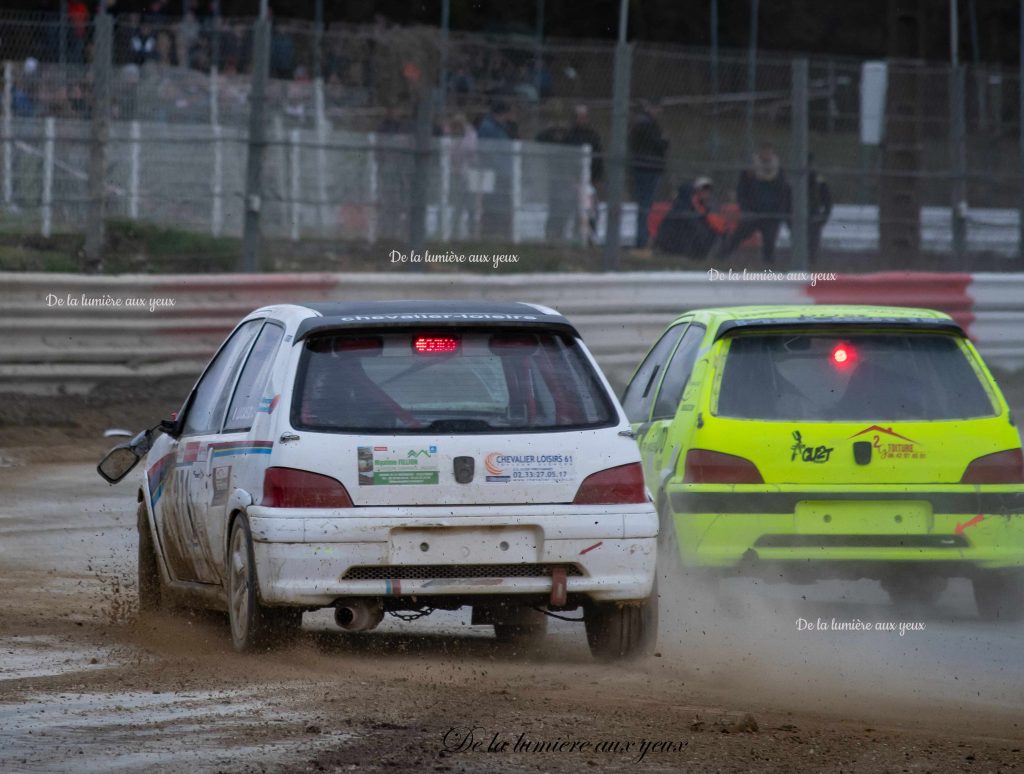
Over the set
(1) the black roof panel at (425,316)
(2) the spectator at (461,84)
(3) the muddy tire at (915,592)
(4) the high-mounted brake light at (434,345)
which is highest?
(2) the spectator at (461,84)

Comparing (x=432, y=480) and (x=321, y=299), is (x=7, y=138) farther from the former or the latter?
(x=432, y=480)

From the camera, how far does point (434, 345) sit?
25.8ft

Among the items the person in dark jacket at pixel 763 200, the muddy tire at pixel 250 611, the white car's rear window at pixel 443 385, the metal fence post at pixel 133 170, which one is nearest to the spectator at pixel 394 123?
the metal fence post at pixel 133 170

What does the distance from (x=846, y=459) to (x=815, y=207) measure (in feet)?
42.4

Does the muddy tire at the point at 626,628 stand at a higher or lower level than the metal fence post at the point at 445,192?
lower

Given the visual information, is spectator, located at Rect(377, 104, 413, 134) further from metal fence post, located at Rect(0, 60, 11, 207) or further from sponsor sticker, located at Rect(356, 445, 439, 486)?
sponsor sticker, located at Rect(356, 445, 439, 486)

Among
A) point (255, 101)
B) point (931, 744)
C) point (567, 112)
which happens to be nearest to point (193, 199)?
point (255, 101)

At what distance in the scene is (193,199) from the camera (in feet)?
59.5

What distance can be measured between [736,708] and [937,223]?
1767 centimetres

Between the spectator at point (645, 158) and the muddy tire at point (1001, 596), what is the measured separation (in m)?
10.8

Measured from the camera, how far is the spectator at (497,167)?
19562 mm

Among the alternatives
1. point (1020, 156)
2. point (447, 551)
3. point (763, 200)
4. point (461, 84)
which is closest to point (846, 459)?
point (447, 551)

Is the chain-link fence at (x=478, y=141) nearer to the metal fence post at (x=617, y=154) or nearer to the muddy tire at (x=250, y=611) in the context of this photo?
the metal fence post at (x=617, y=154)

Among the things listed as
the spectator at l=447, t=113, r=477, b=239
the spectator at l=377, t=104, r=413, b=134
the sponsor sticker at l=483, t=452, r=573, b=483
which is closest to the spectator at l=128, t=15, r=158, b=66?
the spectator at l=377, t=104, r=413, b=134
